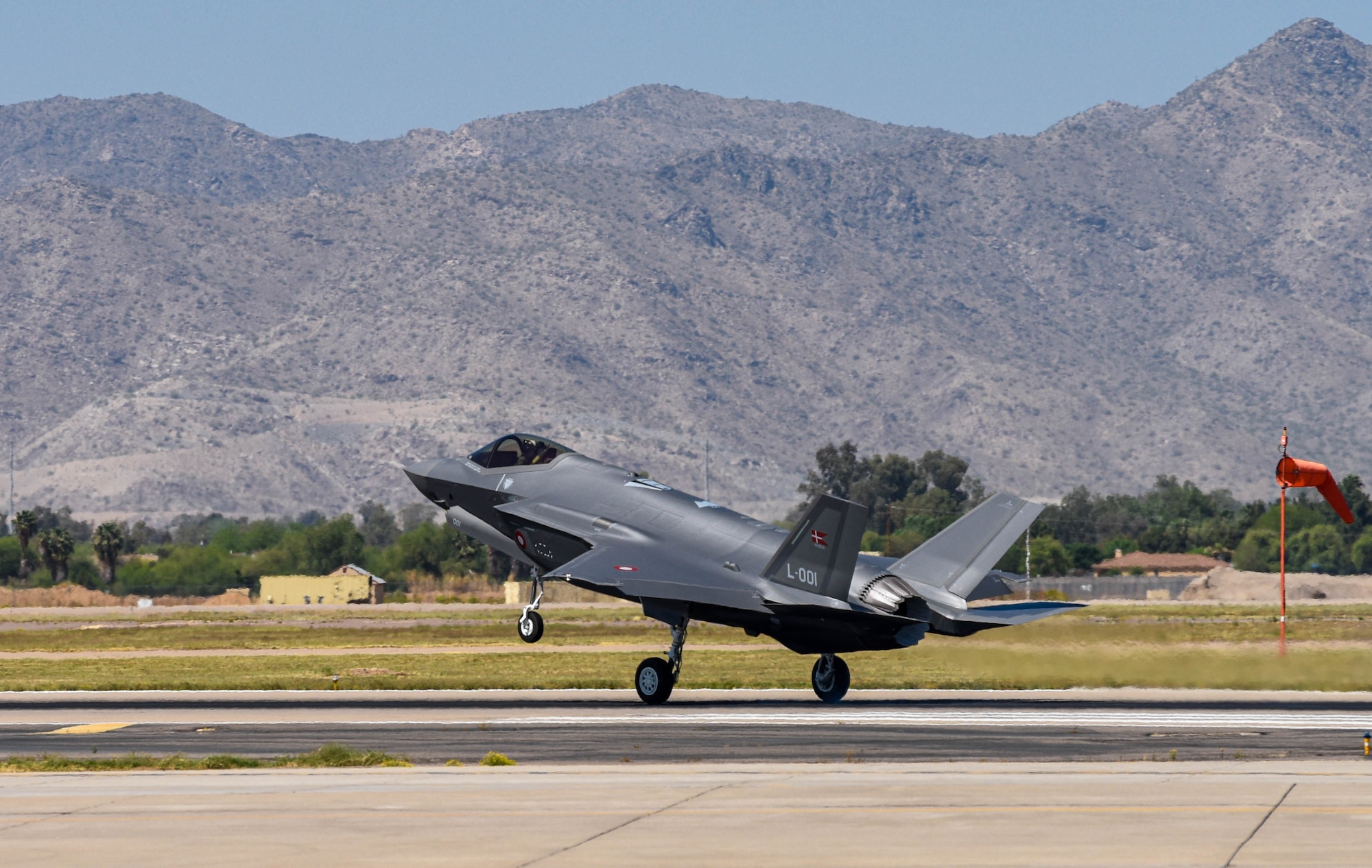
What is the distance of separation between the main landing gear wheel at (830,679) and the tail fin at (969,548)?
2.16 meters

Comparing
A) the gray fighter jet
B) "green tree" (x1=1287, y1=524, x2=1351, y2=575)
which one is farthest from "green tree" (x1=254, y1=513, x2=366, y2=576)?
the gray fighter jet

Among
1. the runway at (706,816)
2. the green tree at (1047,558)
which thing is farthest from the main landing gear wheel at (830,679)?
the green tree at (1047,558)

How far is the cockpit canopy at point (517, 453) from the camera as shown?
36594 millimetres

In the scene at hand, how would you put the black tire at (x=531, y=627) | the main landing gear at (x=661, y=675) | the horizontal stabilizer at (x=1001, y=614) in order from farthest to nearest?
the black tire at (x=531, y=627) < the main landing gear at (x=661, y=675) < the horizontal stabilizer at (x=1001, y=614)

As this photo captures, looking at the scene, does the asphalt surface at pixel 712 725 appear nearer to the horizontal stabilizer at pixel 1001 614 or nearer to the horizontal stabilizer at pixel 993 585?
the horizontal stabilizer at pixel 1001 614

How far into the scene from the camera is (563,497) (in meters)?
35.6

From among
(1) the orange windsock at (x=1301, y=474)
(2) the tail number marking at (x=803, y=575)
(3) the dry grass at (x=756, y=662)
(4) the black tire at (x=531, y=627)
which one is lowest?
(3) the dry grass at (x=756, y=662)

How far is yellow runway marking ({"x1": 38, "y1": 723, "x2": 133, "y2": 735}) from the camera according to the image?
29.6 m

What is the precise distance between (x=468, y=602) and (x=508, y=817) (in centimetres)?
9866

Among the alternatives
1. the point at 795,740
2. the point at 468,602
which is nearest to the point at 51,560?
the point at 468,602

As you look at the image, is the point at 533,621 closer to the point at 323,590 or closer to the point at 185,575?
the point at 323,590

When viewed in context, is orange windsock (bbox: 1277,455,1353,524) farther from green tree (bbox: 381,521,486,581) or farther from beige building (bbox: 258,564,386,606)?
green tree (bbox: 381,521,486,581)

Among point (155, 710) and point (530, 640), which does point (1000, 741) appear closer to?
point (530, 640)

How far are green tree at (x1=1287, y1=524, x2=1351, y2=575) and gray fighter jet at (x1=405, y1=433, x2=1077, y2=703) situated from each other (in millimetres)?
122859
